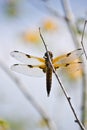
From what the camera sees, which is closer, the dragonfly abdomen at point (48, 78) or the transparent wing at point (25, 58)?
the dragonfly abdomen at point (48, 78)

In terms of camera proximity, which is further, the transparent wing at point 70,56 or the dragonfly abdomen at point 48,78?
the transparent wing at point 70,56

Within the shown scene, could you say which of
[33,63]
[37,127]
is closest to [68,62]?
[33,63]

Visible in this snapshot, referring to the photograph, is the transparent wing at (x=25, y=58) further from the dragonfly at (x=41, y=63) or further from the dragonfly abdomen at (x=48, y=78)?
the dragonfly abdomen at (x=48, y=78)

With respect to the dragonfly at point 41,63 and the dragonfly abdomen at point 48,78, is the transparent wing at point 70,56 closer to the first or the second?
the dragonfly at point 41,63

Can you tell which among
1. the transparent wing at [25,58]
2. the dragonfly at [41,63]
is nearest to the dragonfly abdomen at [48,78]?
the dragonfly at [41,63]

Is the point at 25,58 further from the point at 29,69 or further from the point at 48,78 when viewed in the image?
the point at 48,78

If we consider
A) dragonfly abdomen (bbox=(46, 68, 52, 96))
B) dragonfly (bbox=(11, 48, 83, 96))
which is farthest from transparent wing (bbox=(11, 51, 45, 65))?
dragonfly abdomen (bbox=(46, 68, 52, 96))

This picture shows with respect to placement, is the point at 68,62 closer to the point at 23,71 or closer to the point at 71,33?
the point at 23,71
